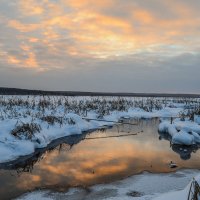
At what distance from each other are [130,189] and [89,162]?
2519 millimetres

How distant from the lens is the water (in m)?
7.36

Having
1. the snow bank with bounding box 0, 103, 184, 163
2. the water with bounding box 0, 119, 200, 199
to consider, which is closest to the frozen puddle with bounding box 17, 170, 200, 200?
the water with bounding box 0, 119, 200, 199

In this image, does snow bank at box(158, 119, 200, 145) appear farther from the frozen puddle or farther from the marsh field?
the frozen puddle

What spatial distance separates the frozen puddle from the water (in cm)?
32

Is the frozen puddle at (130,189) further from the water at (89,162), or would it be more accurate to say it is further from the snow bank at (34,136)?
the snow bank at (34,136)

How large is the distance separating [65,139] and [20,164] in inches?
174

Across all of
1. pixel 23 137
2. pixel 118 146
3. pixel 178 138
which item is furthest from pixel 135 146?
pixel 23 137

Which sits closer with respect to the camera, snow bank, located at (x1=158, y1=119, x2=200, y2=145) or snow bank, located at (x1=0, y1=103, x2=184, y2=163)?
snow bank, located at (x1=0, y1=103, x2=184, y2=163)

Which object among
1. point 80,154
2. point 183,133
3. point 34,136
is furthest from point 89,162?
point 183,133

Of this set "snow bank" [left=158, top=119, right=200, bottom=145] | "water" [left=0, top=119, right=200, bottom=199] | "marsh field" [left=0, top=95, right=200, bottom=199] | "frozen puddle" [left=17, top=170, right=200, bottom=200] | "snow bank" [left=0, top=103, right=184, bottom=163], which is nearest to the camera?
"frozen puddle" [left=17, top=170, right=200, bottom=200]

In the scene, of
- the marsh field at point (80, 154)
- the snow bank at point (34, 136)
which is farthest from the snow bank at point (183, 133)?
the snow bank at point (34, 136)

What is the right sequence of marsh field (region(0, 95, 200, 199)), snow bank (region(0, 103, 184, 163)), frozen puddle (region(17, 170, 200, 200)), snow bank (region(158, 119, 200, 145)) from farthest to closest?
1. snow bank (region(158, 119, 200, 145))
2. snow bank (region(0, 103, 184, 163))
3. marsh field (region(0, 95, 200, 199))
4. frozen puddle (region(17, 170, 200, 200))

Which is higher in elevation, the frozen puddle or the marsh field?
the marsh field

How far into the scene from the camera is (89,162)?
30.3 feet
